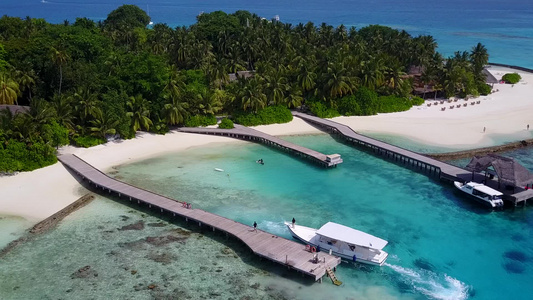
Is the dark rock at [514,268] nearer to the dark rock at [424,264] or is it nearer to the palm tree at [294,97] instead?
the dark rock at [424,264]

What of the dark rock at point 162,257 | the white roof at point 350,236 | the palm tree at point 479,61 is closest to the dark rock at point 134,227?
the dark rock at point 162,257

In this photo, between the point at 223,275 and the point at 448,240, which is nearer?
the point at 223,275

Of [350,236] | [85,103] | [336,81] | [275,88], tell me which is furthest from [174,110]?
[350,236]

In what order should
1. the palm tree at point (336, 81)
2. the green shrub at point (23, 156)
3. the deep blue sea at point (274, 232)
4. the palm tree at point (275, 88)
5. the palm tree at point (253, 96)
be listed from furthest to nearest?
the palm tree at point (336, 81) < the palm tree at point (275, 88) < the palm tree at point (253, 96) < the green shrub at point (23, 156) < the deep blue sea at point (274, 232)

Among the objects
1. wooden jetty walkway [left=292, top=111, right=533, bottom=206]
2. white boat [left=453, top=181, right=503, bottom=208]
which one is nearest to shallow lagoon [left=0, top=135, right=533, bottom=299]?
white boat [left=453, top=181, right=503, bottom=208]

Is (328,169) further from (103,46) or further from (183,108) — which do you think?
(103,46)

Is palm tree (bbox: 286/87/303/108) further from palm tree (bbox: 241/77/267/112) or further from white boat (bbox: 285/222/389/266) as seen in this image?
white boat (bbox: 285/222/389/266)

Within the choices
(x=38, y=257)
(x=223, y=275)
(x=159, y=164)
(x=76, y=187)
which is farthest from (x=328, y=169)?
(x=38, y=257)
